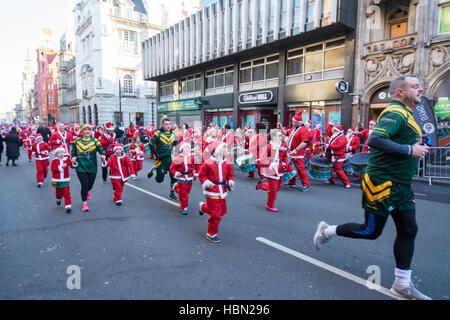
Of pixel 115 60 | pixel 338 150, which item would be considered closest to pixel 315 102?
pixel 338 150

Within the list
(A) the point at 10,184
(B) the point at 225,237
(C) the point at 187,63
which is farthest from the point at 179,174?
(C) the point at 187,63

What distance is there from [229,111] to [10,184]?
18.5 meters

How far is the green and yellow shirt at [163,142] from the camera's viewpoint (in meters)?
7.33

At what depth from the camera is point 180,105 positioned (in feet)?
105

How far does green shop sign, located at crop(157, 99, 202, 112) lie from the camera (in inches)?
1154

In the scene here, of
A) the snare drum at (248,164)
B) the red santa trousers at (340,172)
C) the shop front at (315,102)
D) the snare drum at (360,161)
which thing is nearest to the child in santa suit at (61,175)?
the snare drum at (248,164)

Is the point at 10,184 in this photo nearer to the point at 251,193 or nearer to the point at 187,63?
the point at 251,193

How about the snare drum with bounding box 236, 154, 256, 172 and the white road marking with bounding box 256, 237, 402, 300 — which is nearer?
the white road marking with bounding box 256, 237, 402, 300

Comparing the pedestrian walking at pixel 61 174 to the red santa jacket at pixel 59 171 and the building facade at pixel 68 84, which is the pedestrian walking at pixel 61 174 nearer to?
the red santa jacket at pixel 59 171

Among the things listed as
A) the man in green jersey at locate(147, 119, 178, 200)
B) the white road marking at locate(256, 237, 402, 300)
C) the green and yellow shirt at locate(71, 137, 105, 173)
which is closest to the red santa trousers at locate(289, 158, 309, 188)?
the man in green jersey at locate(147, 119, 178, 200)

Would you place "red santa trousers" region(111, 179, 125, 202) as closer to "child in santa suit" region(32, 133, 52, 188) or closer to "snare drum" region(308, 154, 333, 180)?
"child in santa suit" region(32, 133, 52, 188)

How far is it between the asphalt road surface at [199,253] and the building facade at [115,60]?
40.6m

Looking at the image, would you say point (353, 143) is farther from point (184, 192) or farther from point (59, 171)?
point (59, 171)
